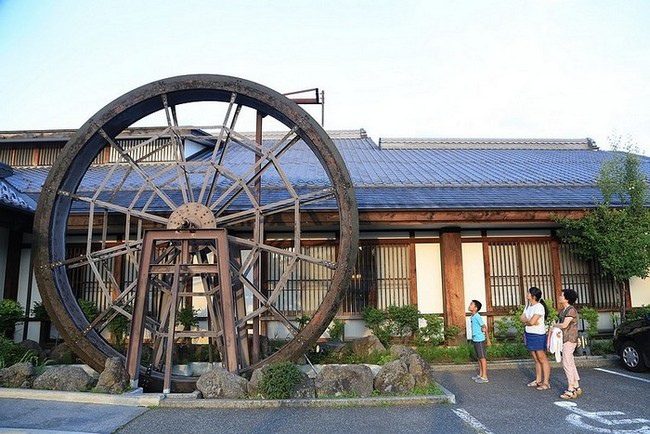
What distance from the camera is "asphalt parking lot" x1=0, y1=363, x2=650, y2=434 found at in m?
4.46

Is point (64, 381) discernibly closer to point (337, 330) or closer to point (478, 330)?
point (337, 330)

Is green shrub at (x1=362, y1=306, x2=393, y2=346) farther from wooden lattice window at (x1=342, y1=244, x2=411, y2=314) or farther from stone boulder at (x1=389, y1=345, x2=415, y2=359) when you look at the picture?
stone boulder at (x1=389, y1=345, x2=415, y2=359)

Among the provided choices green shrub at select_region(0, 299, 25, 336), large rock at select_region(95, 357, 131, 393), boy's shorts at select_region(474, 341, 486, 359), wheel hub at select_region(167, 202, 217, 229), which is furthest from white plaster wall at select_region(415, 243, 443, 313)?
green shrub at select_region(0, 299, 25, 336)

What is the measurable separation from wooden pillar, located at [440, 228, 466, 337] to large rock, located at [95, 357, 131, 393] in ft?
18.9

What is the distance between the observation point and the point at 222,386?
546 centimetres

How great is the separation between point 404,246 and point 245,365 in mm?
4114

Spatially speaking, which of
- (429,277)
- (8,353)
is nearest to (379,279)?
(429,277)

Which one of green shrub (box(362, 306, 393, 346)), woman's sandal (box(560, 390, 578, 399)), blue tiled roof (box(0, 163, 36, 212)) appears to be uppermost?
blue tiled roof (box(0, 163, 36, 212))

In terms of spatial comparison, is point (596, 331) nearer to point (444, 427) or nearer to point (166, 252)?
point (444, 427)

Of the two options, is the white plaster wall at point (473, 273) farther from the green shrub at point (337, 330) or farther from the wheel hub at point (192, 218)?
the wheel hub at point (192, 218)

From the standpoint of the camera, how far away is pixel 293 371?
18.0ft

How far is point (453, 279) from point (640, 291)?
4159 millimetres

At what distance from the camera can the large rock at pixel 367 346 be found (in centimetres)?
756

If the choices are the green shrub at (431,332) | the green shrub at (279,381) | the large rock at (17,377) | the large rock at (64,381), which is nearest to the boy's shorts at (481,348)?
the green shrub at (431,332)
